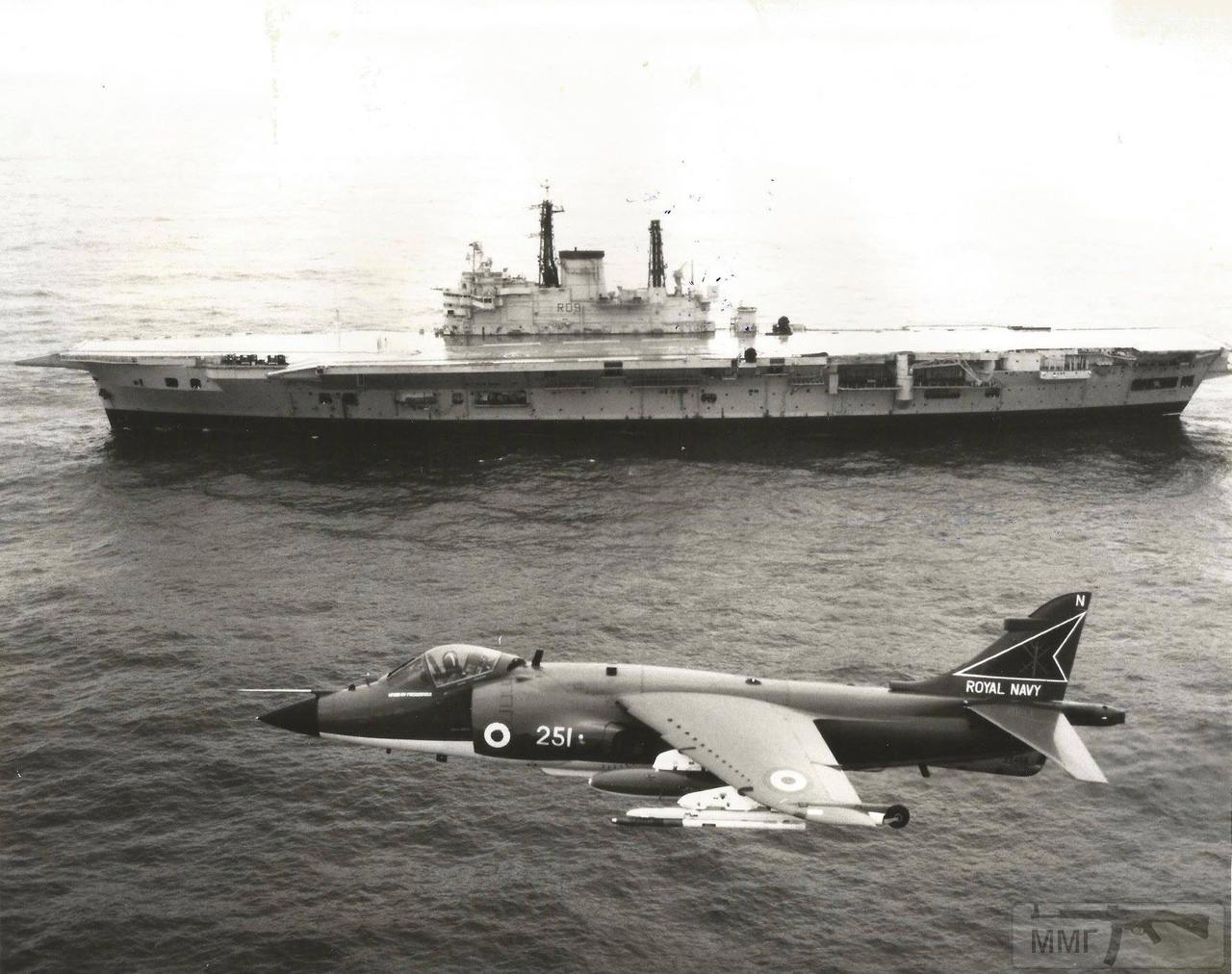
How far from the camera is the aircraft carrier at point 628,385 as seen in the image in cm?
6550

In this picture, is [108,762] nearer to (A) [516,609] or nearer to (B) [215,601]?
(B) [215,601]

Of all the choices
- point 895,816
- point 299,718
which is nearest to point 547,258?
point 299,718

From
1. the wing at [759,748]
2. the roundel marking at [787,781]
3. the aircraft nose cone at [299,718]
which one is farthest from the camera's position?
the aircraft nose cone at [299,718]

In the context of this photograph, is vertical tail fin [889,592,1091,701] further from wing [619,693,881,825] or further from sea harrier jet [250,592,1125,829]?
wing [619,693,881,825]

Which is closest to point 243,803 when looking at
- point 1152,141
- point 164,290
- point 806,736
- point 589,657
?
point 589,657

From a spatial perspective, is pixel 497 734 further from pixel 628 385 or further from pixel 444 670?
pixel 628 385

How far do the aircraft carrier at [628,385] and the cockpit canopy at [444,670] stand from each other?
122ft

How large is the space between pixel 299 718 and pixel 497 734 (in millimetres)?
4625

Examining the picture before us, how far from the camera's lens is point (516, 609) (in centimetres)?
4516

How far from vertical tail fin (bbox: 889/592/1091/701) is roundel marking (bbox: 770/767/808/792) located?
215 inches

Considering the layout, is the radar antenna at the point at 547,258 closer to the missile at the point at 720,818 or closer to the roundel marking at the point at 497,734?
the roundel marking at the point at 497,734

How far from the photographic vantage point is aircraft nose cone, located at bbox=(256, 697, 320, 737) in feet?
92.5

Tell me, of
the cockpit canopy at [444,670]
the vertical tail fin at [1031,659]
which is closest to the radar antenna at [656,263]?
the vertical tail fin at [1031,659]

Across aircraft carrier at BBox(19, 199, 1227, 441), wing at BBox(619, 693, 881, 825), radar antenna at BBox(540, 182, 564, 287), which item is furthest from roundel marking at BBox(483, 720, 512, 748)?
radar antenna at BBox(540, 182, 564, 287)
